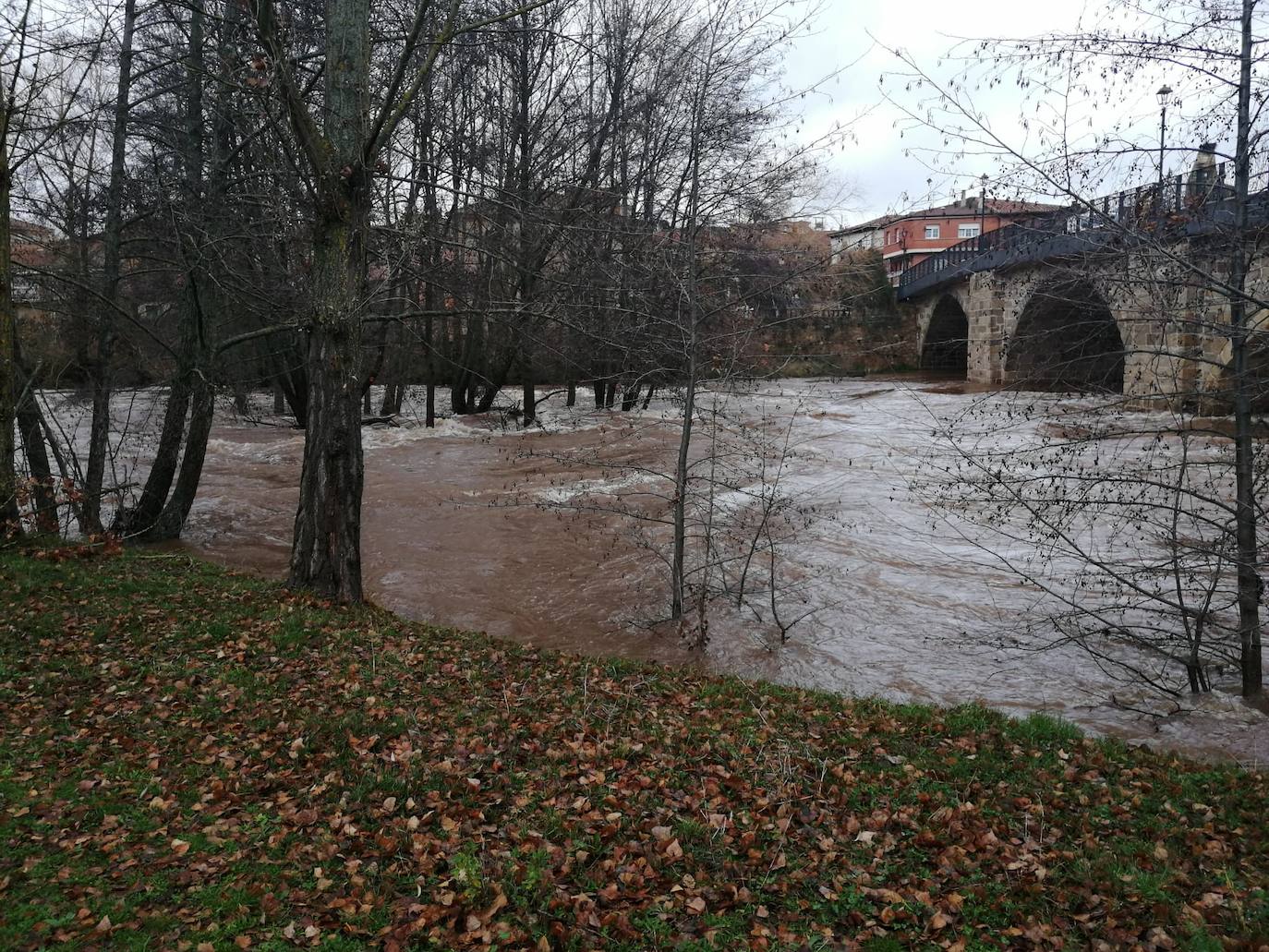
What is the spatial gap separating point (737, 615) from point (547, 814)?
6062 mm

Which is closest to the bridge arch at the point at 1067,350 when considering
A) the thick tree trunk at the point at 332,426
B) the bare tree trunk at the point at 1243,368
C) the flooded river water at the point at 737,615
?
the bare tree trunk at the point at 1243,368

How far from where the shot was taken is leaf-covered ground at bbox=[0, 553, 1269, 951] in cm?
379

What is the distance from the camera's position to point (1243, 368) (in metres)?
6.81

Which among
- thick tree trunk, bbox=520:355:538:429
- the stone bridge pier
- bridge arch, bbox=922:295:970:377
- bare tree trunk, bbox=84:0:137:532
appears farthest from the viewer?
bridge arch, bbox=922:295:970:377

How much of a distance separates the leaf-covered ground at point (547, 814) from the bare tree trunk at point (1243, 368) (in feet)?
6.61

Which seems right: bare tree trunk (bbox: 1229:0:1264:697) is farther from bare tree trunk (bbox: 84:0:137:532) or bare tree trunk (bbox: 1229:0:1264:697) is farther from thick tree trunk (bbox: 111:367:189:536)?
thick tree trunk (bbox: 111:367:189:536)

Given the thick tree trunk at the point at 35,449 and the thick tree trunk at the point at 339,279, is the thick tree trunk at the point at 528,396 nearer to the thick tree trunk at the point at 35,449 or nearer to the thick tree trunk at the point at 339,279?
the thick tree trunk at the point at 35,449

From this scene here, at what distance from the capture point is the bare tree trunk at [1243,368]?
6.59 metres

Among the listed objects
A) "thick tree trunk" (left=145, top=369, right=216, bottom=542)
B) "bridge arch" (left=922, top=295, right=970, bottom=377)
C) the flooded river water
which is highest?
"bridge arch" (left=922, top=295, right=970, bottom=377)

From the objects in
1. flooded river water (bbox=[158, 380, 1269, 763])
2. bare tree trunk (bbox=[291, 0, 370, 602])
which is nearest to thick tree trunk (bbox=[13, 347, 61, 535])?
flooded river water (bbox=[158, 380, 1269, 763])

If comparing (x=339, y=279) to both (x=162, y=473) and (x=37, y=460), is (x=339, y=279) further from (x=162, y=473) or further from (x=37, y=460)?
(x=162, y=473)

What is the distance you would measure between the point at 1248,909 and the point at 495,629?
7.42 metres

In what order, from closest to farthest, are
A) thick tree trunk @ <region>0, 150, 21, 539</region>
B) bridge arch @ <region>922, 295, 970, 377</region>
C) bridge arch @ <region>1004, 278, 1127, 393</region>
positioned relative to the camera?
bridge arch @ <region>1004, 278, 1127, 393</region> → thick tree trunk @ <region>0, 150, 21, 539</region> → bridge arch @ <region>922, 295, 970, 377</region>

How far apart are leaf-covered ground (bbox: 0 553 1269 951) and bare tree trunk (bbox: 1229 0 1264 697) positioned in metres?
2.01
